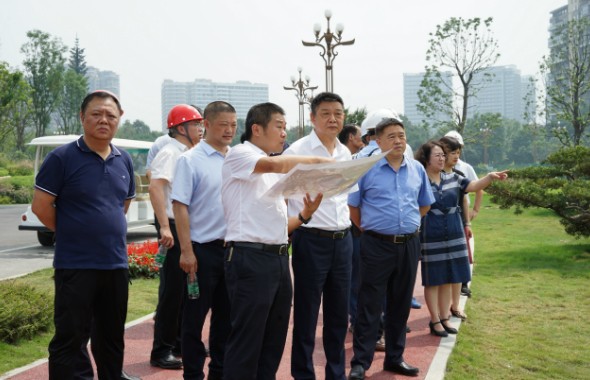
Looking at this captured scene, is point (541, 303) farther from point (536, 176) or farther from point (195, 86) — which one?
point (195, 86)

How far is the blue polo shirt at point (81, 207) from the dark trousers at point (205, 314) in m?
0.71

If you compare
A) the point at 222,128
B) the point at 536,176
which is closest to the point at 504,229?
the point at 536,176

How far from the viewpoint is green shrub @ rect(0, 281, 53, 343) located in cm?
562

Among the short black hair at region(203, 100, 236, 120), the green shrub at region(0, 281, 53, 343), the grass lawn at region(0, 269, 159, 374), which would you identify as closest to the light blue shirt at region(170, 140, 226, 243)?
the short black hair at region(203, 100, 236, 120)

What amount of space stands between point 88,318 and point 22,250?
35.2 feet

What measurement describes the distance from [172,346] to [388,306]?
1651 millimetres

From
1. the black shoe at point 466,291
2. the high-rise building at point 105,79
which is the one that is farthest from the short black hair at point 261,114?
the high-rise building at point 105,79

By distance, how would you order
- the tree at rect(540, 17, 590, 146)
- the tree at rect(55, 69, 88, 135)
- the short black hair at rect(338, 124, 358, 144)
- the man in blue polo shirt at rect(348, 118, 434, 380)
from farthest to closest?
the tree at rect(55, 69, 88, 135) < the tree at rect(540, 17, 590, 146) < the short black hair at rect(338, 124, 358, 144) < the man in blue polo shirt at rect(348, 118, 434, 380)

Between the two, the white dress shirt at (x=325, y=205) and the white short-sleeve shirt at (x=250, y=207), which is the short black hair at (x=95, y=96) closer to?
the white short-sleeve shirt at (x=250, y=207)

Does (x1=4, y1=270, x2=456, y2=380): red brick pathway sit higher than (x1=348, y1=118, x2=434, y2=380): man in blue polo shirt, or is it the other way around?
(x1=348, y1=118, x2=434, y2=380): man in blue polo shirt

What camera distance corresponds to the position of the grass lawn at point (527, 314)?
16.9 feet

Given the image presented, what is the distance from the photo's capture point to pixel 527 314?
23.4 ft

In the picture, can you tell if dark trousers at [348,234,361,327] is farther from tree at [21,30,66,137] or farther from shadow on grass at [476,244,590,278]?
tree at [21,30,66,137]

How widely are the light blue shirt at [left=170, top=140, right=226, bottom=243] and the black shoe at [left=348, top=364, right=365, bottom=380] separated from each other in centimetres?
137
